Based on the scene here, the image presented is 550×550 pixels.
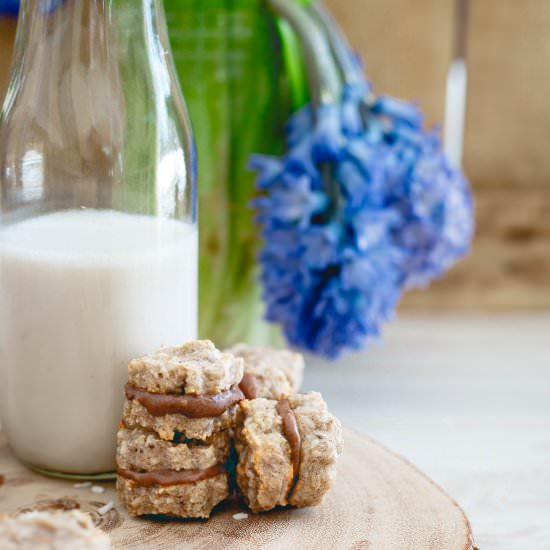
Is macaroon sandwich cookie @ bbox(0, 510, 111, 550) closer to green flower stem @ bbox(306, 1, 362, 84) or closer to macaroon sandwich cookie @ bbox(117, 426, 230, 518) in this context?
macaroon sandwich cookie @ bbox(117, 426, 230, 518)

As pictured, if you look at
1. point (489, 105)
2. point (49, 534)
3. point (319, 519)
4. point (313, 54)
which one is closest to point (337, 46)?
point (313, 54)

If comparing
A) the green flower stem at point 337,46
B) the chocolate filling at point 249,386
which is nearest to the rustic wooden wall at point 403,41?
the green flower stem at point 337,46

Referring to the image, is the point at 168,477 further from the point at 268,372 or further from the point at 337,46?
the point at 337,46

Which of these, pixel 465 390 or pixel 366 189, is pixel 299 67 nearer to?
pixel 366 189

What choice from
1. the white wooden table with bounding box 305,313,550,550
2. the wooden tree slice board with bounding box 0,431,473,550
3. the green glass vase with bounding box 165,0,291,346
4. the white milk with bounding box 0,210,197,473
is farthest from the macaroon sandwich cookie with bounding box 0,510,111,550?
the green glass vase with bounding box 165,0,291,346

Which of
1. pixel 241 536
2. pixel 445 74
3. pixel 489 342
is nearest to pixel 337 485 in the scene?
pixel 241 536

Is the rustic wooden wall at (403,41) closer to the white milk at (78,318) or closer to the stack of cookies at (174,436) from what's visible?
the white milk at (78,318)
